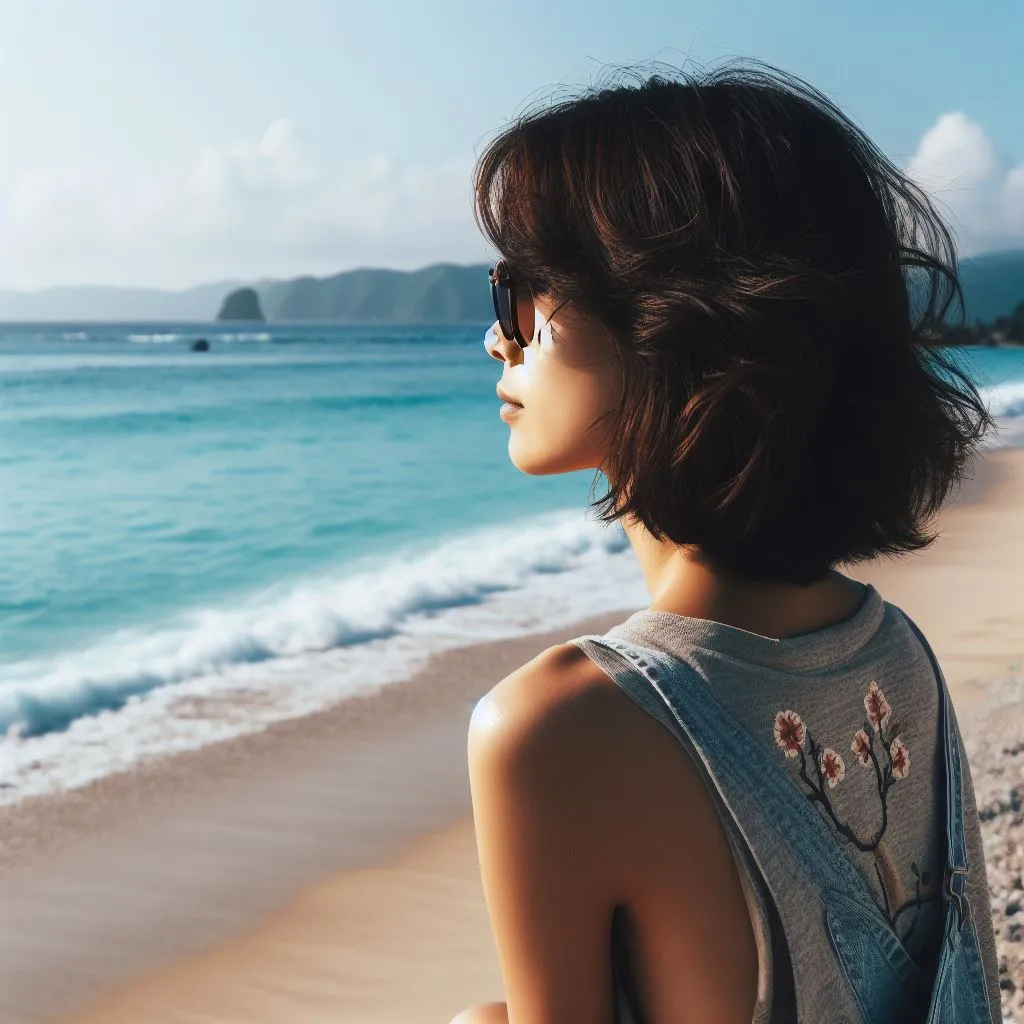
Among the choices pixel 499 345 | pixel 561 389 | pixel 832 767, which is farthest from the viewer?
pixel 499 345

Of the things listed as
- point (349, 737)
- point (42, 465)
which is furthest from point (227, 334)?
point (349, 737)

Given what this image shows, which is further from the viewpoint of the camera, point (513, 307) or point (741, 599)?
point (513, 307)

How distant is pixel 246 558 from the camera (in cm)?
1187

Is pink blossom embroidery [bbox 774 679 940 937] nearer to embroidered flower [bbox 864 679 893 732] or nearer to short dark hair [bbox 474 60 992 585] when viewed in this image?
embroidered flower [bbox 864 679 893 732]

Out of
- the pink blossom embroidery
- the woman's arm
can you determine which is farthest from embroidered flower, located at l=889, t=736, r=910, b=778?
the woman's arm

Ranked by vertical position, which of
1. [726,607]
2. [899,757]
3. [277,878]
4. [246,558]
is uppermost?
[726,607]

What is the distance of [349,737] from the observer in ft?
17.0

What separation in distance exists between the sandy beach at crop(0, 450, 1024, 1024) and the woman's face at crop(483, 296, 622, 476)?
2.21 metres

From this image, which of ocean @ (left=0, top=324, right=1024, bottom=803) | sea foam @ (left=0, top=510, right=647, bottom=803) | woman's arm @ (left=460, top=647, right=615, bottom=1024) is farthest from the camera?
ocean @ (left=0, top=324, right=1024, bottom=803)

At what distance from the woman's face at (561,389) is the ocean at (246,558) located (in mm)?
202

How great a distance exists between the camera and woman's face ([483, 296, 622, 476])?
1.20m

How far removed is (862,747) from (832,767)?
0.06m

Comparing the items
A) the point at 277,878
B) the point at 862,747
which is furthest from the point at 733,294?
the point at 277,878

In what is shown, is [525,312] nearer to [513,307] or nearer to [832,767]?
[513,307]
